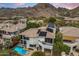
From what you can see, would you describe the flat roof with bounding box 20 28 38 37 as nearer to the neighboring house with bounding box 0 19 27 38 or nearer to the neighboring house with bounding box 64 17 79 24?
Answer: the neighboring house with bounding box 0 19 27 38

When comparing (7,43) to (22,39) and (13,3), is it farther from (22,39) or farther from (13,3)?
(13,3)

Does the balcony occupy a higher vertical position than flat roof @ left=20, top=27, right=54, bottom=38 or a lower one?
lower

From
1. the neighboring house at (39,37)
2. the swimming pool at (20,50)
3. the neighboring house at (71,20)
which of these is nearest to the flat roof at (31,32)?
the neighboring house at (39,37)

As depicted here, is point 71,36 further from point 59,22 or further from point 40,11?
point 40,11

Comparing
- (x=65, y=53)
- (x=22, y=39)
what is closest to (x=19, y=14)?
(x=22, y=39)

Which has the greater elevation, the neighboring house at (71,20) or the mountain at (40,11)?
the mountain at (40,11)

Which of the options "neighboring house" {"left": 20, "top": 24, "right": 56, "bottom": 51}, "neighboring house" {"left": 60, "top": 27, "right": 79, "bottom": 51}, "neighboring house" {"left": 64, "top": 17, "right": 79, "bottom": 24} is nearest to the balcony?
"neighboring house" {"left": 20, "top": 24, "right": 56, "bottom": 51}

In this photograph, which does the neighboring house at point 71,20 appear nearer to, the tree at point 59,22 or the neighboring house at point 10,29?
the tree at point 59,22
